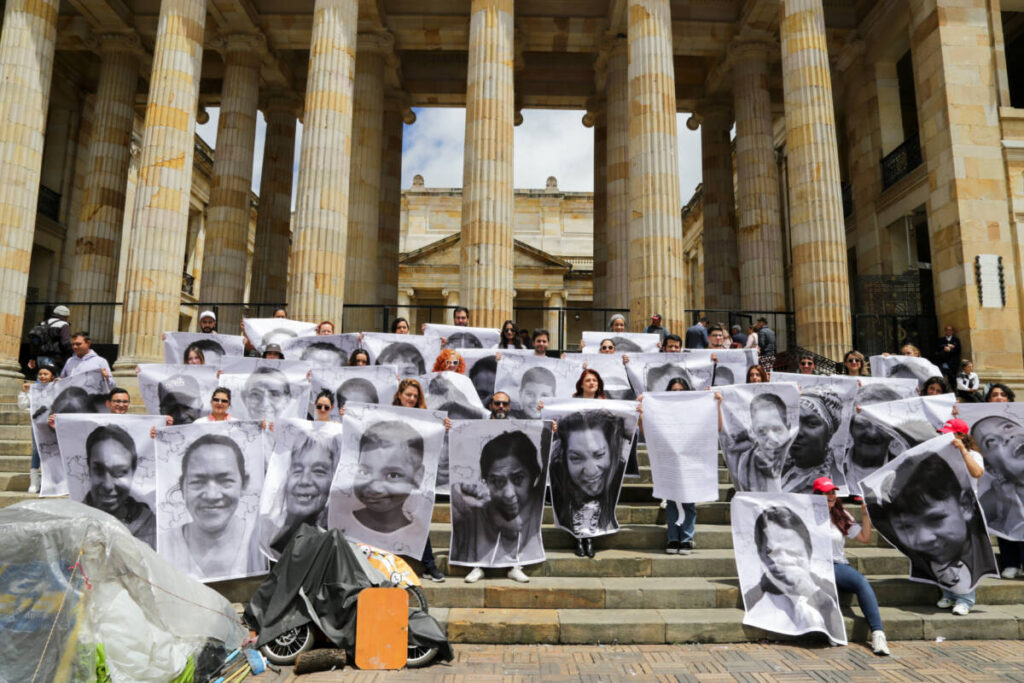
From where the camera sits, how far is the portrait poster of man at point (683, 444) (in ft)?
23.3

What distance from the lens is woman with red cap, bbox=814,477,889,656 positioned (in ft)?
18.7

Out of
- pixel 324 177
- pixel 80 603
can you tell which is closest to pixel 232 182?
pixel 324 177

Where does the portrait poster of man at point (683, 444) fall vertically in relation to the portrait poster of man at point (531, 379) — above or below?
below

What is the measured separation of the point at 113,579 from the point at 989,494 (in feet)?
29.0

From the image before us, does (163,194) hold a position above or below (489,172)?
below

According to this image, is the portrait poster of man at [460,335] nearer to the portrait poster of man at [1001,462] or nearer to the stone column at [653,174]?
the stone column at [653,174]

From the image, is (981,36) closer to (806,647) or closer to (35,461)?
(806,647)

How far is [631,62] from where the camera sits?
1602cm

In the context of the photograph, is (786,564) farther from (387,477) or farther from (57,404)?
(57,404)

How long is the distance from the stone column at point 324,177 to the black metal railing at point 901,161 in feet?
51.7

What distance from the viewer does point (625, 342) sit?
12.6 meters

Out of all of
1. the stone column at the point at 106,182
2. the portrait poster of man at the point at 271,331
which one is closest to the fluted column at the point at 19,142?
the stone column at the point at 106,182

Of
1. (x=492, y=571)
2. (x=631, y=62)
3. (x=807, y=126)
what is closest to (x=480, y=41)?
(x=631, y=62)

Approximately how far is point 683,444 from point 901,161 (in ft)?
53.1
